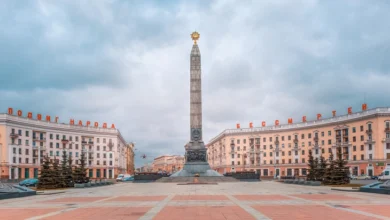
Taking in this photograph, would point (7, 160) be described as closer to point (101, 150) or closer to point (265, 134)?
point (101, 150)

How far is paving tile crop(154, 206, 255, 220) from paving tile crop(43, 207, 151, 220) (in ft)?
3.26

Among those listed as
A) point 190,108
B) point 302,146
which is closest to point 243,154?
point 302,146

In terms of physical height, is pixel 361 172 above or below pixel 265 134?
below

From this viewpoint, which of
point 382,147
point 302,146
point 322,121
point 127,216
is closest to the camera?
point 127,216

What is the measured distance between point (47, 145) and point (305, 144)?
69237mm

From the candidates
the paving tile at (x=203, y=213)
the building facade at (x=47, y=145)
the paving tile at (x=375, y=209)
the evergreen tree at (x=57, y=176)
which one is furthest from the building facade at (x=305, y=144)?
the paving tile at (x=203, y=213)

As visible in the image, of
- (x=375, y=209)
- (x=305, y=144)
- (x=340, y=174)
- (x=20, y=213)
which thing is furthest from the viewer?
(x=305, y=144)

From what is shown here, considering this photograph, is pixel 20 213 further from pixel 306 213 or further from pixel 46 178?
pixel 46 178

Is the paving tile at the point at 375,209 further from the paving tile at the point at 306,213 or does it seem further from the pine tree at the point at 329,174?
the pine tree at the point at 329,174

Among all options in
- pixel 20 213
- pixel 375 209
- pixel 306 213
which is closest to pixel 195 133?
Result: pixel 375 209

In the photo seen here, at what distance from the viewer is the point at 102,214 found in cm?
1656

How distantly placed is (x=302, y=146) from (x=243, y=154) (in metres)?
21.2

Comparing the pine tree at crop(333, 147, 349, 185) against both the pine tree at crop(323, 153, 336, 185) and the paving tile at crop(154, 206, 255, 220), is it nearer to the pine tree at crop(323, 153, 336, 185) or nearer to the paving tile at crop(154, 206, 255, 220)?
the pine tree at crop(323, 153, 336, 185)

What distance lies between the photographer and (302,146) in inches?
4505
